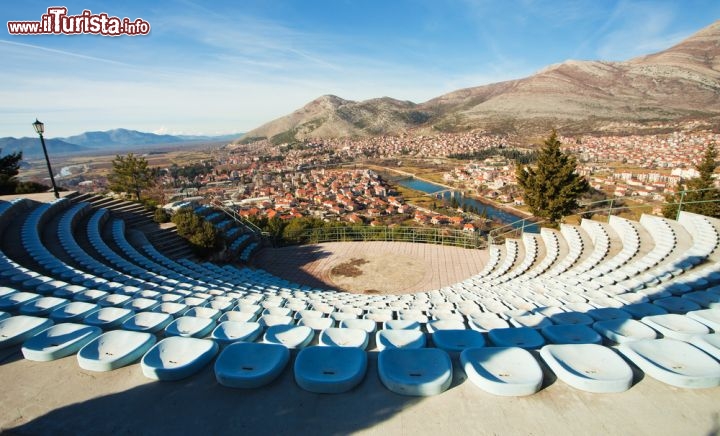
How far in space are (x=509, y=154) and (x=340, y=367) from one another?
112 metres

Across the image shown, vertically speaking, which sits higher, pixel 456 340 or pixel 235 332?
pixel 456 340

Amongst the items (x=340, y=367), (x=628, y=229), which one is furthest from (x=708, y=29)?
(x=340, y=367)

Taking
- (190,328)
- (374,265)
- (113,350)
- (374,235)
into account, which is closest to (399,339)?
(190,328)

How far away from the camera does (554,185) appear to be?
1434 centimetres

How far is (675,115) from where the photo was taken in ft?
391

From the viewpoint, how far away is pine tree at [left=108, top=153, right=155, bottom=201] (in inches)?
757

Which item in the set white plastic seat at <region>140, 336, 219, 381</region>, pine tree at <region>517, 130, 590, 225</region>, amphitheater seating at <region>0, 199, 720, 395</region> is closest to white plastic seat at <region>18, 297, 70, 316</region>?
amphitheater seating at <region>0, 199, 720, 395</region>

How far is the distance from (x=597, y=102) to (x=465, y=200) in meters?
130

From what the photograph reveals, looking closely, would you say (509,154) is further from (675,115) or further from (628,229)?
(628,229)

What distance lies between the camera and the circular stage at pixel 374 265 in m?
12.0

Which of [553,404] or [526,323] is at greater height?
[553,404]

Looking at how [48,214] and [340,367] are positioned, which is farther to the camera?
[48,214]

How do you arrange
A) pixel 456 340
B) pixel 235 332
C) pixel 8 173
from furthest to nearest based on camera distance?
pixel 8 173 < pixel 235 332 < pixel 456 340

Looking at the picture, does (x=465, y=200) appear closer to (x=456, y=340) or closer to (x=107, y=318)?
(x=456, y=340)
